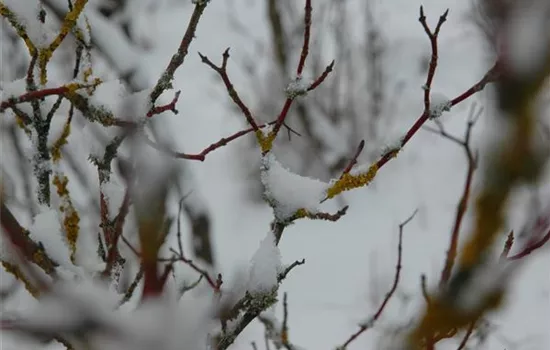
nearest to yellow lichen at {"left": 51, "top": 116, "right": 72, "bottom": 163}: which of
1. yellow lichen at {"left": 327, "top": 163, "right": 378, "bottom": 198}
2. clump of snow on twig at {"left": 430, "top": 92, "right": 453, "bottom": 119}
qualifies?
yellow lichen at {"left": 327, "top": 163, "right": 378, "bottom": 198}

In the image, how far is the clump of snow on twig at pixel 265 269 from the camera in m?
0.94

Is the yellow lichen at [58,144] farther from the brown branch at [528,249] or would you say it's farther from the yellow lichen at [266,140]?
the brown branch at [528,249]

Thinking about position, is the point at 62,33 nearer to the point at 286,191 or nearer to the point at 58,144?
the point at 58,144

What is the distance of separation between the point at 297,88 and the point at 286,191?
152 millimetres

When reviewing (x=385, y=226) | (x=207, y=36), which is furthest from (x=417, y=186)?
(x=207, y=36)

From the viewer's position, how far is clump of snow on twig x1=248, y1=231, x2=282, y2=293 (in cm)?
94

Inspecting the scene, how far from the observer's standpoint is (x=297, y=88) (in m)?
1.04

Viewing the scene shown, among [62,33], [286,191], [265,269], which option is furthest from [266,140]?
[62,33]

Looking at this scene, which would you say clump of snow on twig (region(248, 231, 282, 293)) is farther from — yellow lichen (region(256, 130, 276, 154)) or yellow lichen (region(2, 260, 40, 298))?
yellow lichen (region(2, 260, 40, 298))

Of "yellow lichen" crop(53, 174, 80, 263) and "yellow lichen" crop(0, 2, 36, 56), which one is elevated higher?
"yellow lichen" crop(0, 2, 36, 56)

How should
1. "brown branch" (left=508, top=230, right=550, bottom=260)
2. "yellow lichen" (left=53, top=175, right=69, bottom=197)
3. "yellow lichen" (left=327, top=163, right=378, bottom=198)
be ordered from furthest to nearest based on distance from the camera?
"yellow lichen" (left=53, top=175, right=69, bottom=197) < "yellow lichen" (left=327, top=163, right=378, bottom=198) < "brown branch" (left=508, top=230, right=550, bottom=260)

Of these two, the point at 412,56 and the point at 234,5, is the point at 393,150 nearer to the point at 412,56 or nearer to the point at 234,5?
the point at 412,56

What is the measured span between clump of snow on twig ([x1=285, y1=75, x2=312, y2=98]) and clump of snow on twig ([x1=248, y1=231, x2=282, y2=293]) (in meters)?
0.22

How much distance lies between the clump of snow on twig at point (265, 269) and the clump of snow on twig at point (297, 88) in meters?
0.22
